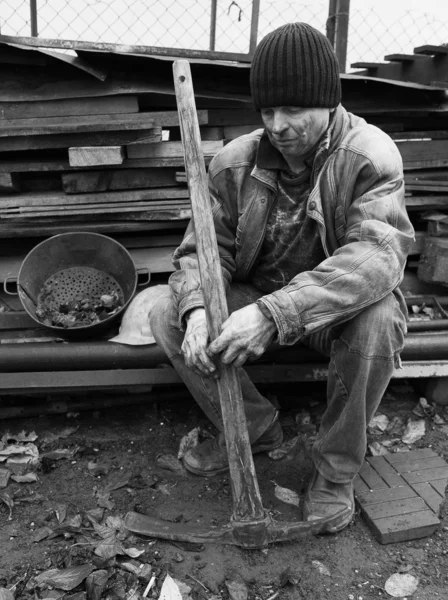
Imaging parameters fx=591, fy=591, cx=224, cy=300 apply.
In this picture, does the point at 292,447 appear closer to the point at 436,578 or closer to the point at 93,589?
the point at 436,578

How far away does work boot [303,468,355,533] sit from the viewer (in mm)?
2529

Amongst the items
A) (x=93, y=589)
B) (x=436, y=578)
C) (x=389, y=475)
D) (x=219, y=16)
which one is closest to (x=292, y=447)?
(x=389, y=475)

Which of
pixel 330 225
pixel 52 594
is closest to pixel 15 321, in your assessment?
pixel 52 594

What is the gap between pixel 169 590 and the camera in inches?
87.4

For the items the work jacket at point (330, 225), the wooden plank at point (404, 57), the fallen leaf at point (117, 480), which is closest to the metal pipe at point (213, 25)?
the wooden plank at point (404, 57)

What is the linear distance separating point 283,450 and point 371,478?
19.4 inches

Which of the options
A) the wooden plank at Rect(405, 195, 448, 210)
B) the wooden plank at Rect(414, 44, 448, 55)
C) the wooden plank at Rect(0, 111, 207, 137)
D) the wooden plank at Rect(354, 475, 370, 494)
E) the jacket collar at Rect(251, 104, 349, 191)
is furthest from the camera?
the wooden plank at Rect(414, 44, 448, 55)

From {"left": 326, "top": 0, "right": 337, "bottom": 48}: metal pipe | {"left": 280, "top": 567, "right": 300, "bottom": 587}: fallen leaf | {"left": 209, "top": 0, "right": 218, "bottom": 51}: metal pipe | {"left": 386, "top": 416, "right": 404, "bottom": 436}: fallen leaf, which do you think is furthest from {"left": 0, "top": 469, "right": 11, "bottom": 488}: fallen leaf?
{"left": 326, "top": 0, "right": 337, "bottom": 48}: metal pipe

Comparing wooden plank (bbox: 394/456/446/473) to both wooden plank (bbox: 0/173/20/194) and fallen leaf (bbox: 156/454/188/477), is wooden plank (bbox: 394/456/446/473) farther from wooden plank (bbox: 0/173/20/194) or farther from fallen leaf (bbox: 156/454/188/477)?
wooden plank (bbox: 0/173/20/194)

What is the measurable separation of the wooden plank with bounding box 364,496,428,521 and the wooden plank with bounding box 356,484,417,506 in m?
0.02

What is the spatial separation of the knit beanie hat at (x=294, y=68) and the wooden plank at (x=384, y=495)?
1730 mm

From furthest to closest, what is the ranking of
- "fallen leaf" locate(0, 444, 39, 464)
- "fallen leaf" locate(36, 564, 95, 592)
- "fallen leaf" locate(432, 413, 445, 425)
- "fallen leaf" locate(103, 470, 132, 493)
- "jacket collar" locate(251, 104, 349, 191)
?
"fallen leaf" locate(432, 413, 445, 425), "fallen leaf" locate(0, 444, 39, 464), "fallen leaf" locate(103, 470, 132, 493), "jacket collar" locate(251, 104, 349, 191), "fallen leaf" locate(36, 564, 95, 592)

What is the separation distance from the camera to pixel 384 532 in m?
2.48

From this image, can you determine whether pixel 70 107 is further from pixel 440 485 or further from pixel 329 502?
pixel 440 485
